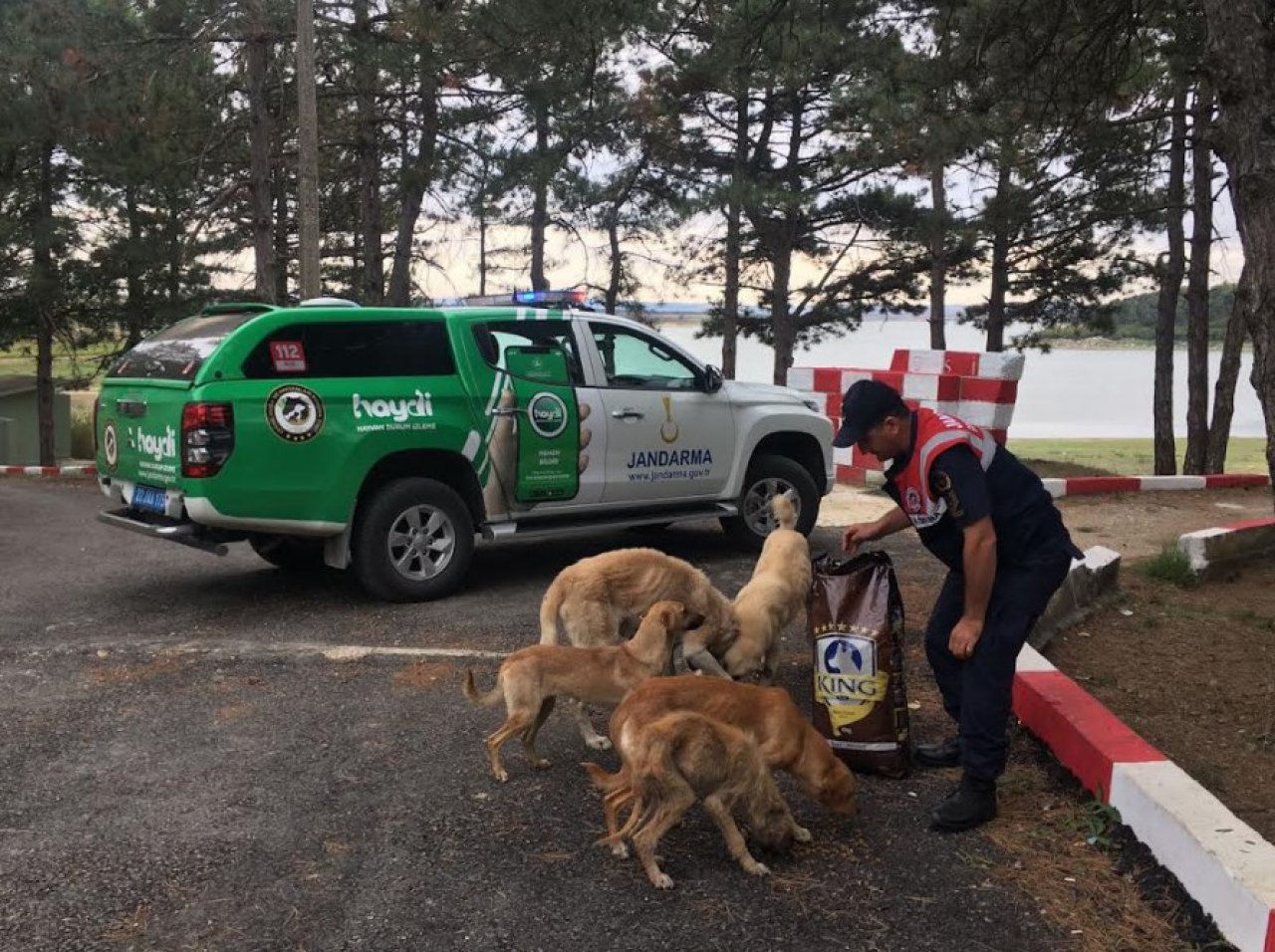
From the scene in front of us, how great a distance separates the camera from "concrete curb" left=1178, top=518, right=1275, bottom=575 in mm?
7672

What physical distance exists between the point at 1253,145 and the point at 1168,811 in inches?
111

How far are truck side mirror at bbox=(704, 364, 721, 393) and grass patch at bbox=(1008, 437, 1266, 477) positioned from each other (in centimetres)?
1094

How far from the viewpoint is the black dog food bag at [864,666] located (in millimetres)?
4086

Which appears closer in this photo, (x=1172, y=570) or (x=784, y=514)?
(x=784, y=514)

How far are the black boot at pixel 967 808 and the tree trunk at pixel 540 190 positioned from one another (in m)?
12.4

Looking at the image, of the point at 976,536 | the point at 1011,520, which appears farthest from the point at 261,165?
the point at 976,536

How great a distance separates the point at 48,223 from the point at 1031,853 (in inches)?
899

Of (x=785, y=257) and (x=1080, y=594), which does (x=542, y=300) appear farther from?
(x=785, y=257)

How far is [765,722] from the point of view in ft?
11.6

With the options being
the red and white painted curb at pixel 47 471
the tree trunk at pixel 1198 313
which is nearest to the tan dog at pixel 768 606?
the tree trunk at pixel 1198 313

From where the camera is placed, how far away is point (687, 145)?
23125 mm

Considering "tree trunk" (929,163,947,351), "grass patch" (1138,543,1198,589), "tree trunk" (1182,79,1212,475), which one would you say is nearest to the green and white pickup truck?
"grass patch" (1138,543,1198,589)

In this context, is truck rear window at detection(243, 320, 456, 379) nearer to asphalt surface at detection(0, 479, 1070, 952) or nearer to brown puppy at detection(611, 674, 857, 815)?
asphalt surface at detection(0, 479, 1070, 952)

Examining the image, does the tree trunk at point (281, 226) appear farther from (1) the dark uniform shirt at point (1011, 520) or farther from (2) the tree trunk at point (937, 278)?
(1) the dark uniform shirt at point (1011, 520)
